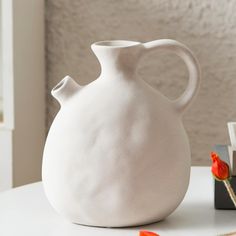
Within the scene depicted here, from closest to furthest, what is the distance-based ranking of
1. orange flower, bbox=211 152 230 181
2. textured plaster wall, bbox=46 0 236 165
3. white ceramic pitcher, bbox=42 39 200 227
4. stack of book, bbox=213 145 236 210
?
orange flower, bbox=211 152 230 181, white ceramic pitcher, bbox=42 39 200 227, stack of book, bbox=213 145 236 210, textured plaster wall, bbox=46 0 236 165

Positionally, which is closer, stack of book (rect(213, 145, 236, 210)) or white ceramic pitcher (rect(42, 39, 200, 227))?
white ceramic pitcher (rect(42, 39, 200, 227))

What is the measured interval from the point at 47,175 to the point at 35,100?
1.06 metres

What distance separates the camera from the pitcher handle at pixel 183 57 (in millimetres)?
845

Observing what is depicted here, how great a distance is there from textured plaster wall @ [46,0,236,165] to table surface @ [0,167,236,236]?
0.84 metres

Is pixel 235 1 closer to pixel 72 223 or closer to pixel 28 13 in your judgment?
pixel 28 13

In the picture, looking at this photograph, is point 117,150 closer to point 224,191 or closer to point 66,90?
point 66,90

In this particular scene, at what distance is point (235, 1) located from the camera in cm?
180

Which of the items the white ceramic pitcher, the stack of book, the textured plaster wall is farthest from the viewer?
the textured plaster wall

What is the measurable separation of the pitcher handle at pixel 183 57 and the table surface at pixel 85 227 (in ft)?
0.50

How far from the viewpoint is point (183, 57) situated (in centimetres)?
87

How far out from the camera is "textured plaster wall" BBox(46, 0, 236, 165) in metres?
1.83

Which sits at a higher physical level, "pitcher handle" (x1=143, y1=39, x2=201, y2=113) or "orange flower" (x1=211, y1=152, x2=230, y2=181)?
"pitcher handle" (x1=143, y1=39, x2=201, y2=113)

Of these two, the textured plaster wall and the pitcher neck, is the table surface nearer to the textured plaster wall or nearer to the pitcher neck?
the pitcher neck

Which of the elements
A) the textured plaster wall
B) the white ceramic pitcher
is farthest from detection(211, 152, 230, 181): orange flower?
the textured plaster wall
